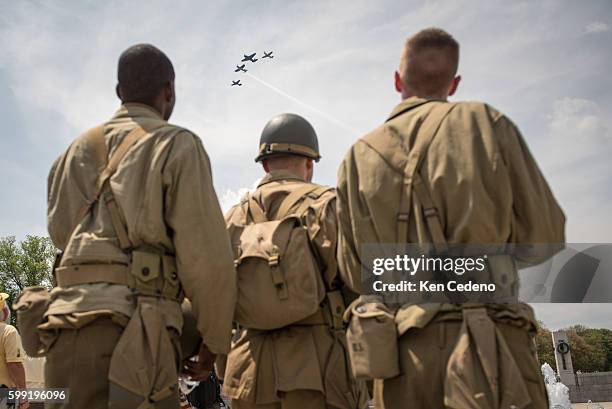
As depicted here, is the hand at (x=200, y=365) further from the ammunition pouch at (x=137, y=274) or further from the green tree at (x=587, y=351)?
the green tree at (x=587, y=351)

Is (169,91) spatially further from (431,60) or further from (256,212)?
(431,60)

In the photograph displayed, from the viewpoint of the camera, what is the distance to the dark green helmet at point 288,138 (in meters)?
5.27

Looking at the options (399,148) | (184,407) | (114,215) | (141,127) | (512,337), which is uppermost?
(141,127)

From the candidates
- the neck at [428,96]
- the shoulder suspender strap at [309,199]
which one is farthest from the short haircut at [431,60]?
the shoulder suspender strap at [309,199]

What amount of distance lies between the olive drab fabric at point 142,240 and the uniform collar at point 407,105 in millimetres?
1201

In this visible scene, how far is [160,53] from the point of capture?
13.1 feet

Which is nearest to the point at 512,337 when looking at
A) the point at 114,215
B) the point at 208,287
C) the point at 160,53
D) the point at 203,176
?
the point at 208,287

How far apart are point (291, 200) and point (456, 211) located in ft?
6.74

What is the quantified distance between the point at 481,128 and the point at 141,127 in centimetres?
205

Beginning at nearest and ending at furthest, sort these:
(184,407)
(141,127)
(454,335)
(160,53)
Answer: (454,335), (141,127), (160,53), (184,407)

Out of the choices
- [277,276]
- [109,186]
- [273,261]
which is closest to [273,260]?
[273,261]

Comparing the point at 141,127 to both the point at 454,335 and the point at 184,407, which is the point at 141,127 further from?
the point at 184,407

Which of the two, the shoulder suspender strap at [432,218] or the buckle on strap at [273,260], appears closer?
the shoulder suspender strap at [432,218]

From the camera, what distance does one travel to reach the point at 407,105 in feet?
11.1
